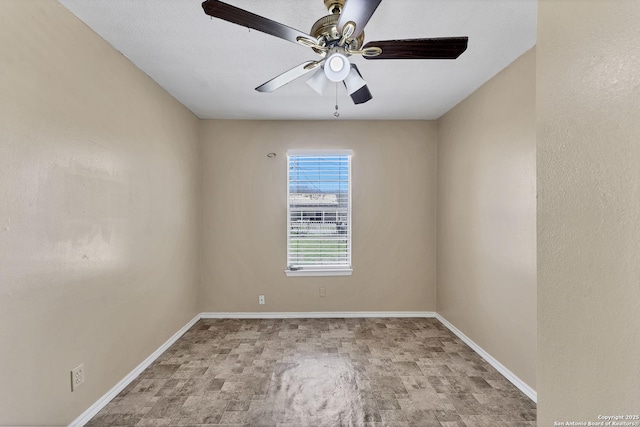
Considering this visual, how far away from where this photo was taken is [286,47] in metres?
2.27

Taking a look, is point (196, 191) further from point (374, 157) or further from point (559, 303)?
point (559, 303)

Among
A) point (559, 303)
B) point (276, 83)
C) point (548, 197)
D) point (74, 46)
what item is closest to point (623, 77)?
point (548, 197)

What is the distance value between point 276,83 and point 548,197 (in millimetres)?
1693

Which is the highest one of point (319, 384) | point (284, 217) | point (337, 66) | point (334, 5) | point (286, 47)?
point (286, 47)

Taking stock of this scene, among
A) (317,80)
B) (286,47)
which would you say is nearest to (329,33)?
(317,80)

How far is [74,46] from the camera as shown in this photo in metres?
1.93

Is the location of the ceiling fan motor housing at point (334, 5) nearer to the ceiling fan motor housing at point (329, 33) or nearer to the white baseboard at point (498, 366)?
the ceiling fan motor housing at point (329, 33)

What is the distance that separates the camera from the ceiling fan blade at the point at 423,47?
1523 millimetres

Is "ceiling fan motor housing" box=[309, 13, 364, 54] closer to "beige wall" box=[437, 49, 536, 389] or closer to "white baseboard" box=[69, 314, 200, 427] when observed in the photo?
"beige wall" box=[437, 49, 536, 389]

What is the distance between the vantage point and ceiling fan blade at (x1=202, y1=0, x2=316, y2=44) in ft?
4.35

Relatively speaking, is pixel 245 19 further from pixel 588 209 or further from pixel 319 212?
pixel 319 212

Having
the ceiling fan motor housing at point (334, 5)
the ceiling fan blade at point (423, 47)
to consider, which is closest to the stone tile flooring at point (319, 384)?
the ceiling fan blade at point (423, 47)

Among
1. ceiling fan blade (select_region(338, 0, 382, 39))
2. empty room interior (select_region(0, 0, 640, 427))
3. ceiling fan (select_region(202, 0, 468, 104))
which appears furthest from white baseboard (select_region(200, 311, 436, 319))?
ceiling fan blade (select_region(338, 0, 382, 39))

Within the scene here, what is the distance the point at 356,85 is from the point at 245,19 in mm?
853
